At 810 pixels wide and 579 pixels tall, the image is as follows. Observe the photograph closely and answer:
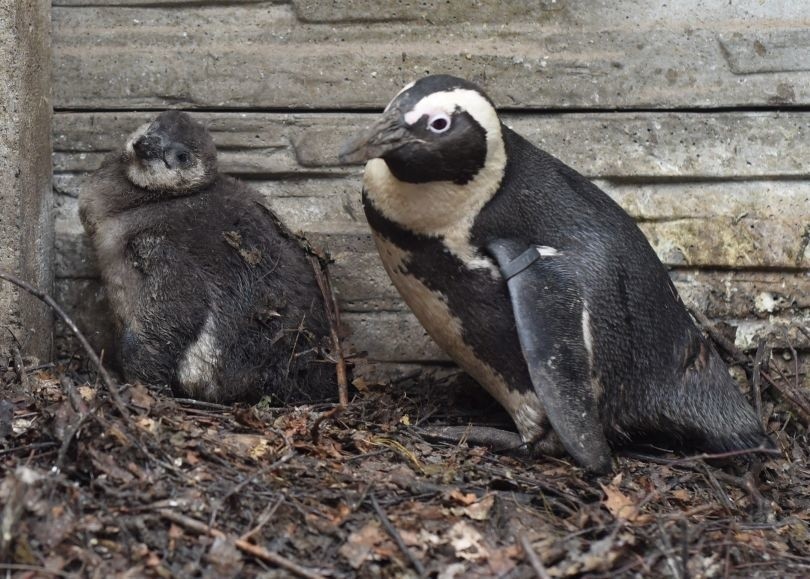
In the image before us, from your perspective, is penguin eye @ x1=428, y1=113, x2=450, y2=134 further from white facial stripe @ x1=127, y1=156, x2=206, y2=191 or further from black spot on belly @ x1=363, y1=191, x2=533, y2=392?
white facial stripe @ x1=127, y1=156, x2=206, y2=191

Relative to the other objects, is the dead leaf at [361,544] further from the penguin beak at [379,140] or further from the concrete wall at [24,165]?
the concrete wall at [24,165]

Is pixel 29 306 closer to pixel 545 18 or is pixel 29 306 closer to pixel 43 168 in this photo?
pixel 43 168

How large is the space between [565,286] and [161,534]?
4.80 feet

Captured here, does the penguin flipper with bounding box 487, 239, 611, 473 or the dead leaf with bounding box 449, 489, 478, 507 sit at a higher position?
the penguin flipper with bounding box 487, 239, 611, 473

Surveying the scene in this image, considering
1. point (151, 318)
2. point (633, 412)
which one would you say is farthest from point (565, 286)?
point (151, 318)

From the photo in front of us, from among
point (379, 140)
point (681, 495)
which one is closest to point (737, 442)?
point (681, 495)

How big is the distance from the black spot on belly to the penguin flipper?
0.09 m

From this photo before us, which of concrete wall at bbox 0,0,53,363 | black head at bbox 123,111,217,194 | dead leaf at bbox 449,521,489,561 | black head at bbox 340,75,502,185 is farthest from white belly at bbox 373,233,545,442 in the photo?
concrete wall at bbox 0,0,53,363

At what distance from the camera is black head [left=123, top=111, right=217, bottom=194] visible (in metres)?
4.03

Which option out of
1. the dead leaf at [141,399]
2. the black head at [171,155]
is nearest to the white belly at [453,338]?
the black head at [171,155]

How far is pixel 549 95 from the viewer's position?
4234mm

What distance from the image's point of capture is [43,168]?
13.6ft

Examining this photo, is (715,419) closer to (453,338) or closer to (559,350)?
(559,350)

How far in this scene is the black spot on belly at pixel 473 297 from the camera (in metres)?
3.53
